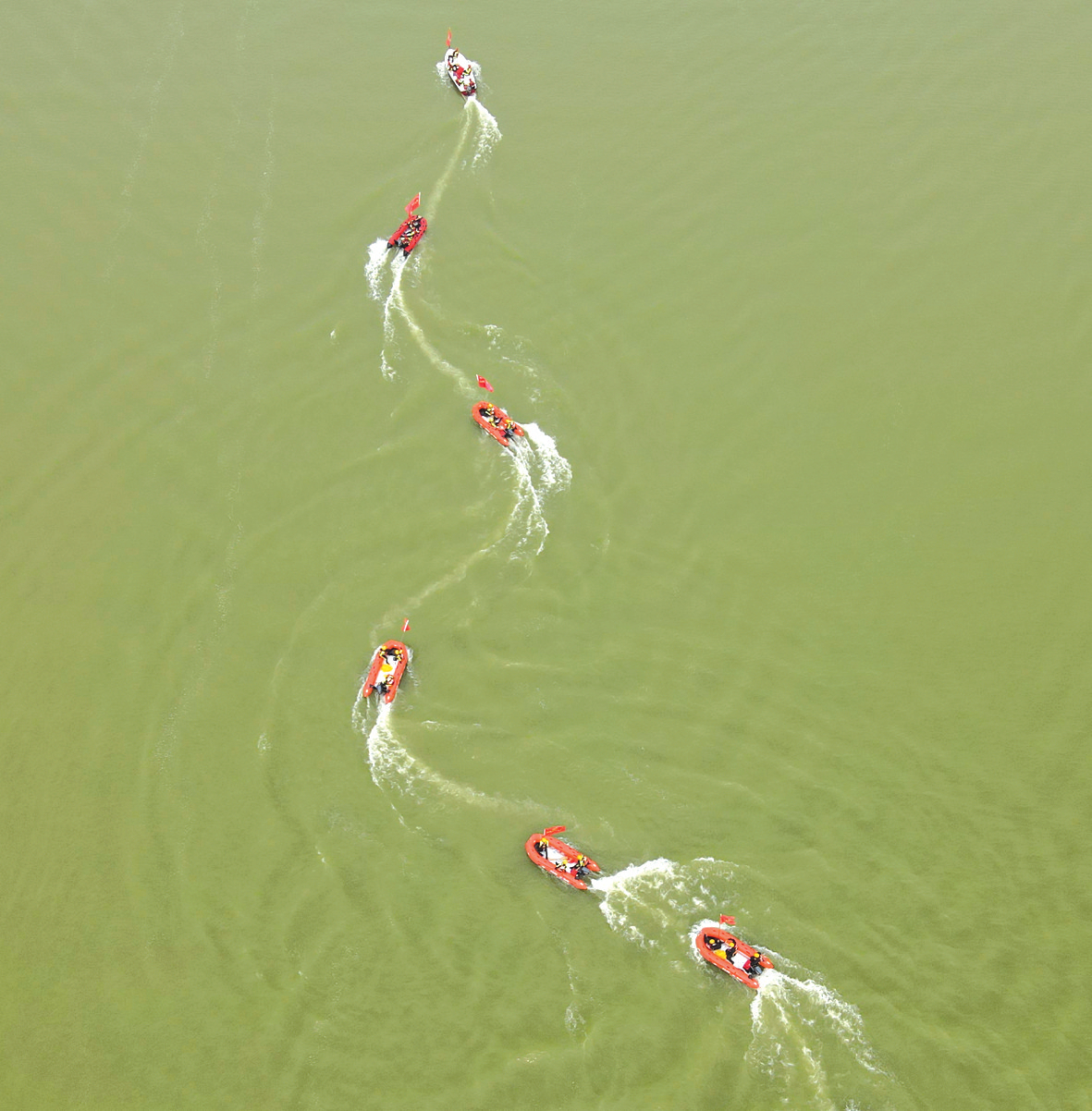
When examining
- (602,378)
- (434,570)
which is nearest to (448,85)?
(602,378)

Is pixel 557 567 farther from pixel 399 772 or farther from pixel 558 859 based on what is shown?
pixel 558 859

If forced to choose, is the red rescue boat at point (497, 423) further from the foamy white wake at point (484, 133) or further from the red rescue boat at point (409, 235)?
the foamy white wake at point (484, 133)

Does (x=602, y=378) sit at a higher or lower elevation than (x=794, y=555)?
higher

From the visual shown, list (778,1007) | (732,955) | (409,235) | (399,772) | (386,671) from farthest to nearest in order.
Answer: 1. (409,235)
2. (386,671)
3. (399,772)
4. (732,955)
5. (778,1007)

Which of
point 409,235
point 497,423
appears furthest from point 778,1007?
point 409,235

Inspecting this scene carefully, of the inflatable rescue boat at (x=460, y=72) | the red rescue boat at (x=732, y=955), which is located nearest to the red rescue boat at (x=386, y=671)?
the red rescue boat at (x=732, y=955)

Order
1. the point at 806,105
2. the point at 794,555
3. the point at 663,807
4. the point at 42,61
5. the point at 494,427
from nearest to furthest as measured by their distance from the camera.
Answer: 1. the point at 663,807
2. the point at 794,555
3. the point at 494,427
4. the point at 806,105
5. the point at 42,61

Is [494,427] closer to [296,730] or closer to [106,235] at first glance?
[296,730]
